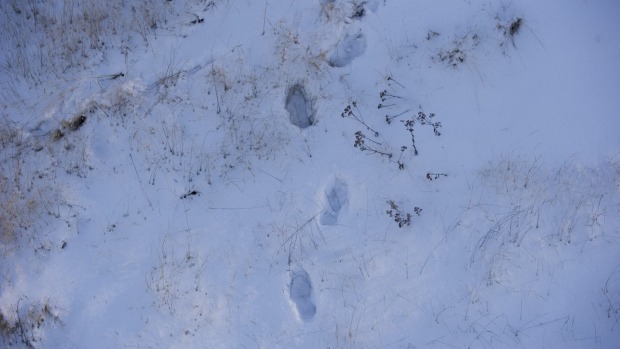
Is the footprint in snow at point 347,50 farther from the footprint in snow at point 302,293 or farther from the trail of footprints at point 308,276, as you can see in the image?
the footprint in snow at point 302,293

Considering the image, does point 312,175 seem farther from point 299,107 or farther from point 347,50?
point 347,50

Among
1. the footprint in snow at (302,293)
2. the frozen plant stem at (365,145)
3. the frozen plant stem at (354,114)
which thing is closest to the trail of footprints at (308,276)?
the footprint in snow at (302,293)

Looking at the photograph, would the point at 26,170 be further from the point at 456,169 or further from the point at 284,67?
the point at 456,169

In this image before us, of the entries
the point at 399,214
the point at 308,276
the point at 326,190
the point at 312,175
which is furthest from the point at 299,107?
the point at 308,276

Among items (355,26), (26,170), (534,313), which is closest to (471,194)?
(534,313)

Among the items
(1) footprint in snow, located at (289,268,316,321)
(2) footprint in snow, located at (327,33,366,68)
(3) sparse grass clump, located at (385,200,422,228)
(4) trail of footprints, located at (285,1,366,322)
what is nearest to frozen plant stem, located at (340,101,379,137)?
(4) trail of footprints, located at (285,1,366,322)

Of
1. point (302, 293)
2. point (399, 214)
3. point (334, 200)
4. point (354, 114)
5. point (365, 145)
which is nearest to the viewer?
point (302, 293)
